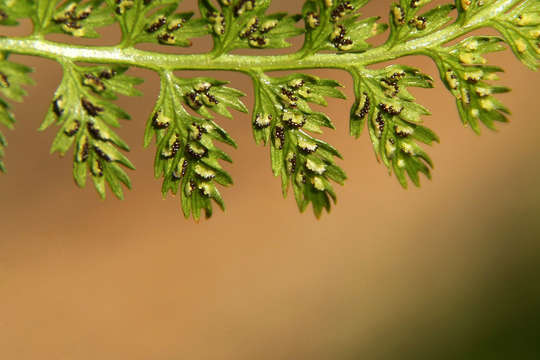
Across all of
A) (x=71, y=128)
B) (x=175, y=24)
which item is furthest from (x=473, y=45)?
(x=71, y=128)

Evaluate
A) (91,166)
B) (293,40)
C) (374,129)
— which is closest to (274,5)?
(293,40)

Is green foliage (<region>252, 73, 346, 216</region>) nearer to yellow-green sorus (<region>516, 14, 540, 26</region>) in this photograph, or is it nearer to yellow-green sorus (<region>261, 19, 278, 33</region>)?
yellow-green sorus (<region>261, 19, 278, 33</region>)

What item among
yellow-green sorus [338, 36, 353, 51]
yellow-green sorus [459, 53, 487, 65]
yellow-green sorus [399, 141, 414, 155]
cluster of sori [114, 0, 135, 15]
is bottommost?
yellow-green sorus [399, 141, 414, 155]

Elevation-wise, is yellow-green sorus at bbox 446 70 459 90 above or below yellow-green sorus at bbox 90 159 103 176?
above

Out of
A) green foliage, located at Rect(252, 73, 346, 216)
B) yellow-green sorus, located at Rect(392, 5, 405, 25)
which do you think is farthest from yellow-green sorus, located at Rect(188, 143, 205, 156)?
yellow-green sorus, located at Rect(392, 5, 405, 25)

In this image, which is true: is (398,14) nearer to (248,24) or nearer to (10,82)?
(248,24)

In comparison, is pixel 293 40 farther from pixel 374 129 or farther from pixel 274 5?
pixel 374 129
